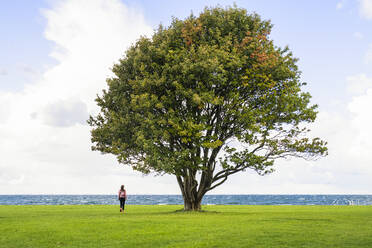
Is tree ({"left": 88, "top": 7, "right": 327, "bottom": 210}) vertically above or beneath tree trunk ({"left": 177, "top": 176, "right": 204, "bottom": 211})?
above

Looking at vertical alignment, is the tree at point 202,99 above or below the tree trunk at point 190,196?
above

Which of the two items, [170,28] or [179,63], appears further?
[170,28]

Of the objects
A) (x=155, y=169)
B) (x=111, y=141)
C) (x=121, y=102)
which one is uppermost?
(x=121, y=102)

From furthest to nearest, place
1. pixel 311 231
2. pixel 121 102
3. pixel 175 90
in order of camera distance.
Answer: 1. pixel 121 102
2. pixel 175 90
3. pixel 311 231

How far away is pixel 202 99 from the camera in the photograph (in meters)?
30.8

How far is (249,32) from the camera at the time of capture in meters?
32.8

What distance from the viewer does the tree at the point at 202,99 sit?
31.1m

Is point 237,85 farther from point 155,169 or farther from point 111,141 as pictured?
point 111,141

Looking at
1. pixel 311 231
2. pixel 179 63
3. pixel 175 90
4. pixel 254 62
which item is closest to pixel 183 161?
pixel 175 90

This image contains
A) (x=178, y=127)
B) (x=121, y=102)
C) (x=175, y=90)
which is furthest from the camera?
(x=121, y=102)

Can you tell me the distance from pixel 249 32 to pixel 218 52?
3754mm

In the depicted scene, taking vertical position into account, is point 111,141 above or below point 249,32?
below

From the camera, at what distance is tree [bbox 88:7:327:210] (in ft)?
102

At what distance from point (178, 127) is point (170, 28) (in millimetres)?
9804
